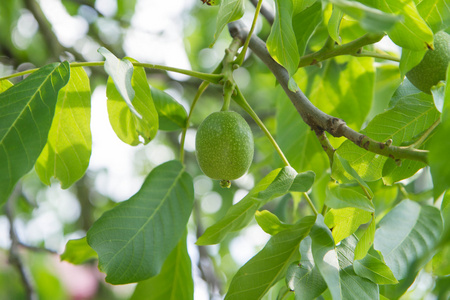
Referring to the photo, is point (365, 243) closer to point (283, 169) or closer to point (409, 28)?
point (283, 169)

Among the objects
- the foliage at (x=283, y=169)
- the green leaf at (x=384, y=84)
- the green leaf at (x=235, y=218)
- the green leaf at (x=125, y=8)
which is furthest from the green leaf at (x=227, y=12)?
the green leaf at (x=125, y=8)

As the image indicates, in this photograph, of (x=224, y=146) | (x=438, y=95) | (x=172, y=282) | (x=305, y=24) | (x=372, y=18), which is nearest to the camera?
(x=372, y=18)

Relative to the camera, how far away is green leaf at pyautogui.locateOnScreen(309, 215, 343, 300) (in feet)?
3.01

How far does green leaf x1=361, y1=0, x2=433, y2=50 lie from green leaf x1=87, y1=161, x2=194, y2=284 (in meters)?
0.65

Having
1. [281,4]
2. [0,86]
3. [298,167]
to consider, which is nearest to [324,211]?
[298,167]

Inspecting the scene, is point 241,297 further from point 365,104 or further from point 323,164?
point 365,104

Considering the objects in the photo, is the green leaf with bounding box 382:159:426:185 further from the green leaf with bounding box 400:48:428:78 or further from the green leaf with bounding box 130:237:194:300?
the green leaf with bounding box 130:237:194:300

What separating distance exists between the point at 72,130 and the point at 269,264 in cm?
62

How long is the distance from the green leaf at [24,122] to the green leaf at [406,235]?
Result: 2.47 ft

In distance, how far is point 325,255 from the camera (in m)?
0.97

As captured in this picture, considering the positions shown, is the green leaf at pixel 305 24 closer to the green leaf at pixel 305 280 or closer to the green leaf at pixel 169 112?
the green leaf at pixel 169 112

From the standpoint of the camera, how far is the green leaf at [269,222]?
1109mm

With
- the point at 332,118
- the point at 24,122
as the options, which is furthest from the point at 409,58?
the point at 24,122

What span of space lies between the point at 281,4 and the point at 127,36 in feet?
7.94
